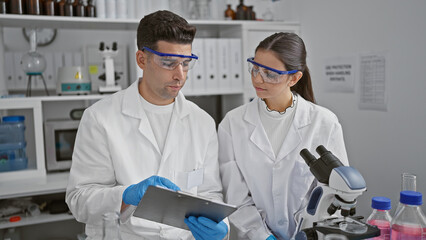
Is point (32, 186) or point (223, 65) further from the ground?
point (223, 65)

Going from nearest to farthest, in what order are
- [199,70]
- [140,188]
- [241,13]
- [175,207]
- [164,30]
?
[175,207] → [140,188] → [164,30] → [199,70] → [241,13]

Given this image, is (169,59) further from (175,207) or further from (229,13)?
(229,13)

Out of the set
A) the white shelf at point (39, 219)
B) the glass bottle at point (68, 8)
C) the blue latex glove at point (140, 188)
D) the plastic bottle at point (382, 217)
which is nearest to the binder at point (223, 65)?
the glass bottle at point (68, 8)

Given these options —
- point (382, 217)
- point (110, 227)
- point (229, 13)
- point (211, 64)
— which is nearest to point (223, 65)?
point (211, 64)

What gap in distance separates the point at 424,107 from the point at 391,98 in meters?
0.22

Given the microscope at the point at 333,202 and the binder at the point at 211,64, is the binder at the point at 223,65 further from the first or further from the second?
the microscope at the point at 333,202

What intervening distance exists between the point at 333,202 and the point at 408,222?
220mm

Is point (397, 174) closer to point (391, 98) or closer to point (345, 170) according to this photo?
point (391, 98)

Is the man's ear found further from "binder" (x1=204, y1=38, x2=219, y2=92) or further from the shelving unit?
"binder" (x1=204, y1=38, x2=219, y2=92)

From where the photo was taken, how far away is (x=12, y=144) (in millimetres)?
2535

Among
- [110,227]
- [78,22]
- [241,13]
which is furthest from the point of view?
[241,13]

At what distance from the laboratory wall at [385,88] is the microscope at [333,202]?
1.09 m

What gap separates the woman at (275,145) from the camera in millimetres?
1574

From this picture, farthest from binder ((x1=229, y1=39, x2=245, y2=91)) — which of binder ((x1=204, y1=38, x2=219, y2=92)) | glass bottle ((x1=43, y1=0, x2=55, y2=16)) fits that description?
glass bottle ((x1=43, y1=0, x2=55, y2=16))
